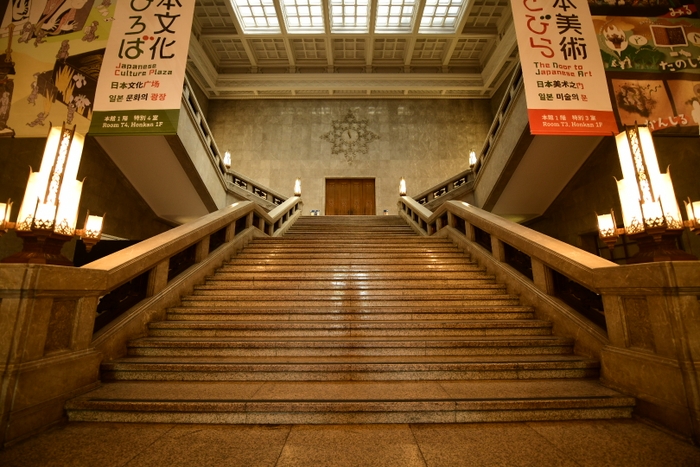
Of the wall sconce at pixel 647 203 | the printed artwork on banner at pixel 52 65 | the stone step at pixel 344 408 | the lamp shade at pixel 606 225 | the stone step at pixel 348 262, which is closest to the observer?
the stone step at pixel 344 408

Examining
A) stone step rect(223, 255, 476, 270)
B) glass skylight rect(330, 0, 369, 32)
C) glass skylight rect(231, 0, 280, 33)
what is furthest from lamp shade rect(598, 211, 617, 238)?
glass skylight rect(231, 0, 280, 33)

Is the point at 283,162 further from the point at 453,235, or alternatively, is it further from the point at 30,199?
the point at 30,199

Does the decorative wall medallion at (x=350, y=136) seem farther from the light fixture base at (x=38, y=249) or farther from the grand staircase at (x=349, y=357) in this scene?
the light fixture base at (x=38, y=249)

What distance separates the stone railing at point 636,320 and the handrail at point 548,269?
0.01 metres

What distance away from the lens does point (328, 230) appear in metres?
8.19

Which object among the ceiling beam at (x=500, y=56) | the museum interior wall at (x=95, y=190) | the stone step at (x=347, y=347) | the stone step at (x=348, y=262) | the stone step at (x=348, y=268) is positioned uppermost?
the ceiling beam at (x=500, y=56)

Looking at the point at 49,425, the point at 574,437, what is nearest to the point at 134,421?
the point at 49,425

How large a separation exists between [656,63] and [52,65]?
11282mm

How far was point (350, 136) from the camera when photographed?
53.1 feet

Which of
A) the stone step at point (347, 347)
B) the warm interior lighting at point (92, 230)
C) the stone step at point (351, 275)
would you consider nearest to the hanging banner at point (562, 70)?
the stone step at point (351, 275)

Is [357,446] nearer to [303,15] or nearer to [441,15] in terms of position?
[303,15]

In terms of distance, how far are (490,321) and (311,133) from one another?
14448 mm

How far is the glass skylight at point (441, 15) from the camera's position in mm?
12884

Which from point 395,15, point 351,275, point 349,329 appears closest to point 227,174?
point 351,275
